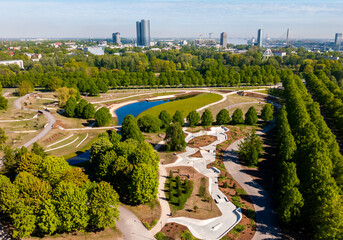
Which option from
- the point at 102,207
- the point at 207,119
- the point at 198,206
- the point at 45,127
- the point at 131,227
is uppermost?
the point at 207,119

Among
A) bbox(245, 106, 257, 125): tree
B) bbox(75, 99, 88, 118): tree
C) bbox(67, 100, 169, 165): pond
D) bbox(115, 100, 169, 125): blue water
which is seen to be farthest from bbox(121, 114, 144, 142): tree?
bbox(245, 106, 257, 125): tree

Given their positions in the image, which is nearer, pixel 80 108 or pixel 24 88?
pixel 80 108

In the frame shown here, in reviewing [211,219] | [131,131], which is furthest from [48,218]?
[131,131]

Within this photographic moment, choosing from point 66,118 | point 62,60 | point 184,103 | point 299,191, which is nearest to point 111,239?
point 299,191

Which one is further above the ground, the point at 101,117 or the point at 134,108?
the point at 101,117

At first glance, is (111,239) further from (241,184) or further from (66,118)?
(66,118)

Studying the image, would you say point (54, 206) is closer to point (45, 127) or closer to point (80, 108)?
point (45, 127)

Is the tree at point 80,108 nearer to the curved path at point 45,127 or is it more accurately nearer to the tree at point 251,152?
the curved path at point 45,127
